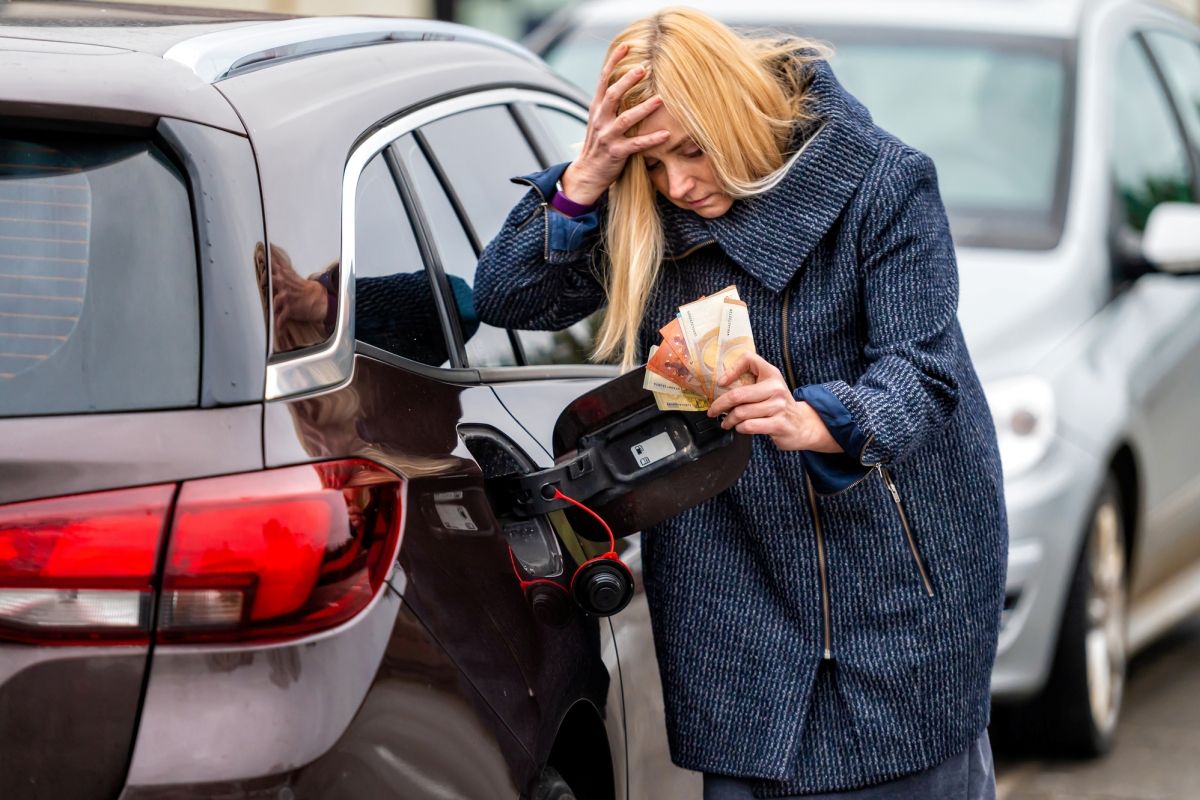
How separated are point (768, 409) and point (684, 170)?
0.39m

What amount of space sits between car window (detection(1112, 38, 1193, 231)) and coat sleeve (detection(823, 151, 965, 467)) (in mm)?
3322

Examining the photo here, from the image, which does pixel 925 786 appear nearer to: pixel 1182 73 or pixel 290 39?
pixel 290 39

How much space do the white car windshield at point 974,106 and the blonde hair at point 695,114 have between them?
295 cm

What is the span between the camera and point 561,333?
2807mm

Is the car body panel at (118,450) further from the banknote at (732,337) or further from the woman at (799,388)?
the woman at (799,388)

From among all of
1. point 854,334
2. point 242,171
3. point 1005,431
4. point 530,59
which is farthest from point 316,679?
point 1005,431

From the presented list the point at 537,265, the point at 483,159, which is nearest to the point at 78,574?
the point at 537,265

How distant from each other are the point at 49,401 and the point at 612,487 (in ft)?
2.54

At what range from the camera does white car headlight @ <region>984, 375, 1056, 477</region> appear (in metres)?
4.46

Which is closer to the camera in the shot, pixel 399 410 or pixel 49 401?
pixel 49 401

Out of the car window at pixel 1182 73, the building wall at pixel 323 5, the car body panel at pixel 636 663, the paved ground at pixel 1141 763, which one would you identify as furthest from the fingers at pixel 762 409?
the building wall at pixel 323 5

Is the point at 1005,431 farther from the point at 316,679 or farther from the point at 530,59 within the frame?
the point at 316,679

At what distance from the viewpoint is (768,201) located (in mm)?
2291

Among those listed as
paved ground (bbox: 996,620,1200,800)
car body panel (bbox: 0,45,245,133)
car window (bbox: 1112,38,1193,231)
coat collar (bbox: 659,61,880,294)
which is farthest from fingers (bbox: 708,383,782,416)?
car window (bbox: 1112,38,1193,231)
